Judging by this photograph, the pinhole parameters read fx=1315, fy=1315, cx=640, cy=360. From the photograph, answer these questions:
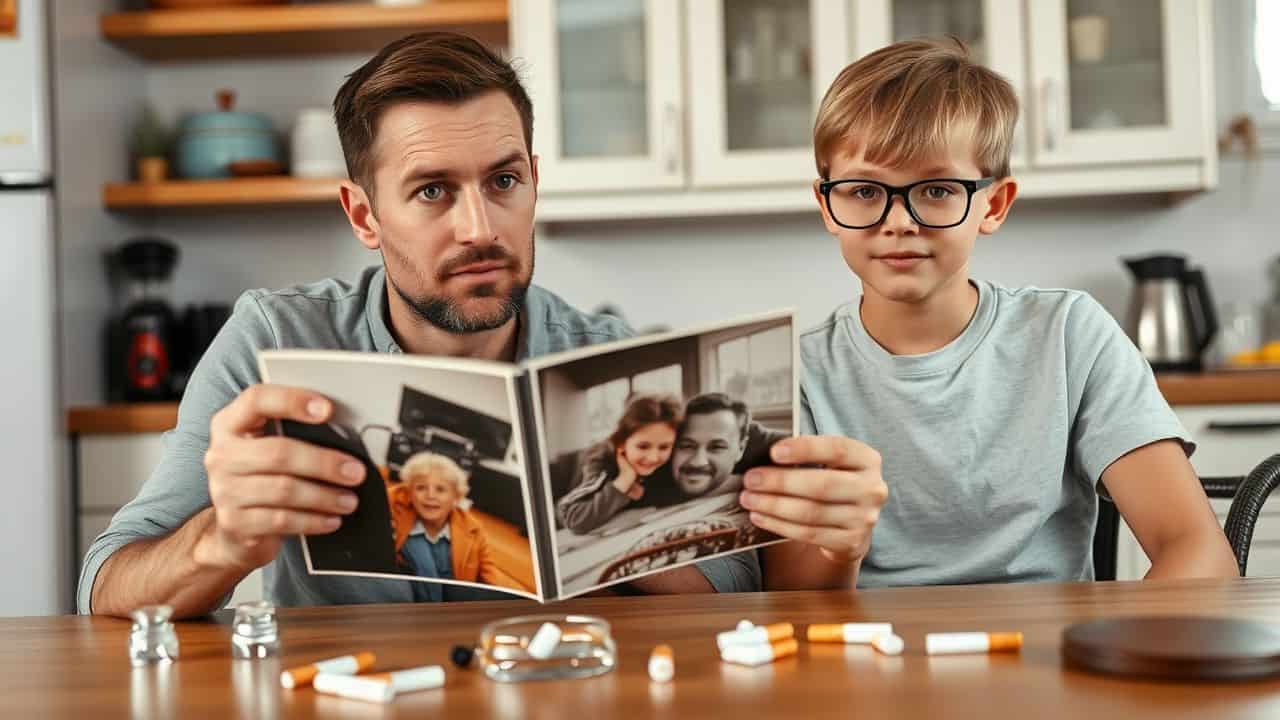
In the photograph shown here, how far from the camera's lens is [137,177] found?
3459mm

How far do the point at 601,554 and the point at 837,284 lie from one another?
248 centimetres

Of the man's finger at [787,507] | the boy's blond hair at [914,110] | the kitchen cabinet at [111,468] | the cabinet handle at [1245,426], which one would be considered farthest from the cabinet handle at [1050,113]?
the man's finger at [787,507]

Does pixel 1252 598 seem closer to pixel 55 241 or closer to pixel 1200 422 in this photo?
pixel 1200 422

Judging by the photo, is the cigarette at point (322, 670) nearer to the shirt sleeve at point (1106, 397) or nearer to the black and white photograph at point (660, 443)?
the black and white photograph at point (660, 443)

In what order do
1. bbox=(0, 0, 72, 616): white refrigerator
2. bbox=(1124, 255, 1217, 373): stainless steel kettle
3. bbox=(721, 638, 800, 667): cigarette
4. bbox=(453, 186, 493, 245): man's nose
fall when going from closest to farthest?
bbox=(721, 638, 800, 667): cigarette < bbox=(453, 186, 493, 245): man's nose < bbox=(0, 0, 72, 616): white refrigerator < bbox=(1124, 255, 1217, 373): stainless steel kettle

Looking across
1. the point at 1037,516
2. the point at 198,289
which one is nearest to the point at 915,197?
the point at 1037,516

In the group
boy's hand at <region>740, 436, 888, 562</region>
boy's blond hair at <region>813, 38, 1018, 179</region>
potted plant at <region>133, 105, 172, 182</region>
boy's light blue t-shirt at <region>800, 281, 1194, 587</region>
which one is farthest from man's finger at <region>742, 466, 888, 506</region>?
potted plant at <region>133, 105, 172, 182</region>

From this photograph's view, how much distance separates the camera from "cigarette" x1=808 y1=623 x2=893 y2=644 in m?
0.97

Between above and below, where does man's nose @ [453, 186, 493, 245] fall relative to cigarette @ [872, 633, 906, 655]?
above

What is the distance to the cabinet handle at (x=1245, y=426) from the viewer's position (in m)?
2.79

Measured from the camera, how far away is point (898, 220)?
1537 millimetres

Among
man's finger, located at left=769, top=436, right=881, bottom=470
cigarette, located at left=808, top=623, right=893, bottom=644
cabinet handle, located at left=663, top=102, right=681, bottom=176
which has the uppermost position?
cabinet handle, located at left=663, top=102, right=681, bottom=176

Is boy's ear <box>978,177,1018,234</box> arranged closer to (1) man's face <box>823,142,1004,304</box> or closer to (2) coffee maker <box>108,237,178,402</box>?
(1) man's face <box>823,142,1004,304</box>

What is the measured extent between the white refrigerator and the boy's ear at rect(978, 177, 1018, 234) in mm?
2225
